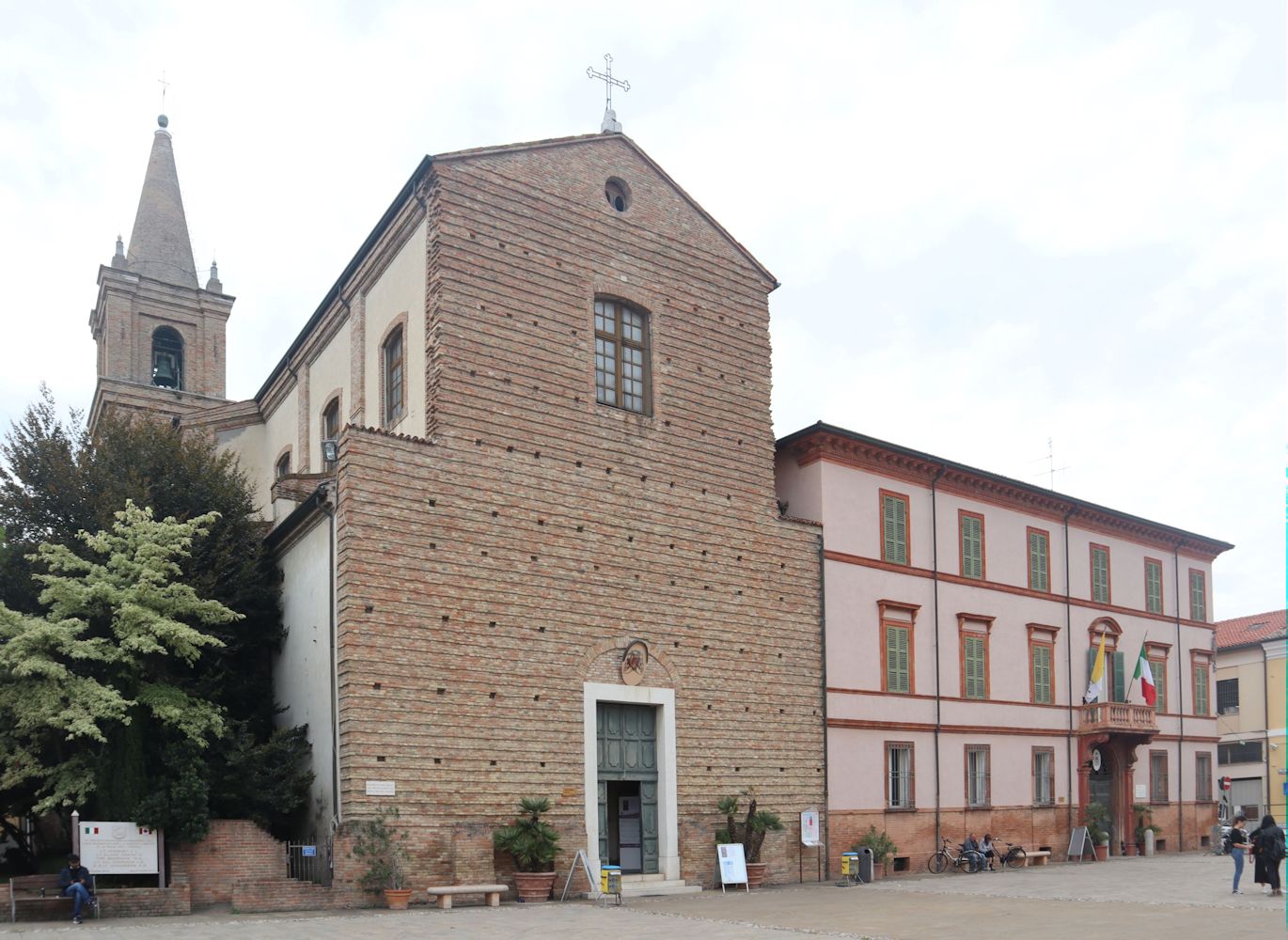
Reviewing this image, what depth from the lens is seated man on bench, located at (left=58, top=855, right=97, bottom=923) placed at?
17562 millimetres

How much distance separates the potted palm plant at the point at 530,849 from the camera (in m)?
21.1

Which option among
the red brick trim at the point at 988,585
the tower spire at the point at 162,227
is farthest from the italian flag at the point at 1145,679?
the tower spire at the point at 162,227

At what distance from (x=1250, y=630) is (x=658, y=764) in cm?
3681

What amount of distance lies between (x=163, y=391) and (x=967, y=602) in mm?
26384

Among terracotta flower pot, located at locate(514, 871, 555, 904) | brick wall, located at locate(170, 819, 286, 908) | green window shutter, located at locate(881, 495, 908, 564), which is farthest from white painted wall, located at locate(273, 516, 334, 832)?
green window shutter, located at locate(881, 495, 908, 564)

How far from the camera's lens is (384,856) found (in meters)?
19.9

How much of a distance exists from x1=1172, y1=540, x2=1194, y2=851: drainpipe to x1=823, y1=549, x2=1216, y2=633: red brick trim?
81 cm

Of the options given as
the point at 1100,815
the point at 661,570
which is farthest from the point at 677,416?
the point at 1100,815

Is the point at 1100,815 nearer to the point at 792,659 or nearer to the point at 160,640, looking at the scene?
the point at 792,659

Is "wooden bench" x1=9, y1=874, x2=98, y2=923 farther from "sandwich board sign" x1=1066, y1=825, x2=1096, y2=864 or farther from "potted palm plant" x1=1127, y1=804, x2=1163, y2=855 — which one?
"potted palm plant" x1=1127, y1=804, x2=1163, y2=855

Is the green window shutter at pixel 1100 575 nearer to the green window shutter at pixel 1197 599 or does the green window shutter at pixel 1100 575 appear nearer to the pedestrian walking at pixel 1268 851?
the green window shutter at pixel 1197 599

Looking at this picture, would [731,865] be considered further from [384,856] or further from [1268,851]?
[1268,851]

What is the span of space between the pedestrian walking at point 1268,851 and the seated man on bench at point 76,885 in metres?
19.1

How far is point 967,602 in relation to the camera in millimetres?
31453
